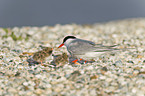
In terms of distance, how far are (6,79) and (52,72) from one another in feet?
3.50

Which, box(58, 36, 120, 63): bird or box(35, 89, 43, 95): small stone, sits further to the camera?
box(58, 36, 120, 63): bird

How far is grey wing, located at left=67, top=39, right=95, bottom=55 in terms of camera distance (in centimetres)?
525

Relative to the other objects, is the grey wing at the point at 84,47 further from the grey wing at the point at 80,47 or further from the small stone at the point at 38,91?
the small stone at the point at 38,91

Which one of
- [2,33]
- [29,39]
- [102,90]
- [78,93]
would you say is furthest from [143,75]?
[2,33]

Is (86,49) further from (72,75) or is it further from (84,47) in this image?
(72,75)

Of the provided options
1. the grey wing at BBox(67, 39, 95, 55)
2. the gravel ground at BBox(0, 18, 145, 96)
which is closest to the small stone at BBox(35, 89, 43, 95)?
the gravel ground at BBox(0, 18, 145, 96)

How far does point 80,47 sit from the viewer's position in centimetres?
530

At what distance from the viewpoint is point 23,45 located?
732 cm

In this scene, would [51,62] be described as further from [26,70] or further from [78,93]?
[78,93]

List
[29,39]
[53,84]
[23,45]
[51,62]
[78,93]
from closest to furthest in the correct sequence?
[78,93], [53,84], [51,62], [23,45], [29,39]

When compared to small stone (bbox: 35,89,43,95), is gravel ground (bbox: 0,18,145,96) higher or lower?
higher

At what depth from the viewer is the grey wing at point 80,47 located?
5.25 meters

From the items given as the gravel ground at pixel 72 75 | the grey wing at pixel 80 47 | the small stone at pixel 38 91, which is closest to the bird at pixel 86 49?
the grey wing at pixel 80 47

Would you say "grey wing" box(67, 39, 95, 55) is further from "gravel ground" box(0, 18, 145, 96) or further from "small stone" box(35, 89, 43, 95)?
"small stone" box(35, 89, 43, 95)
